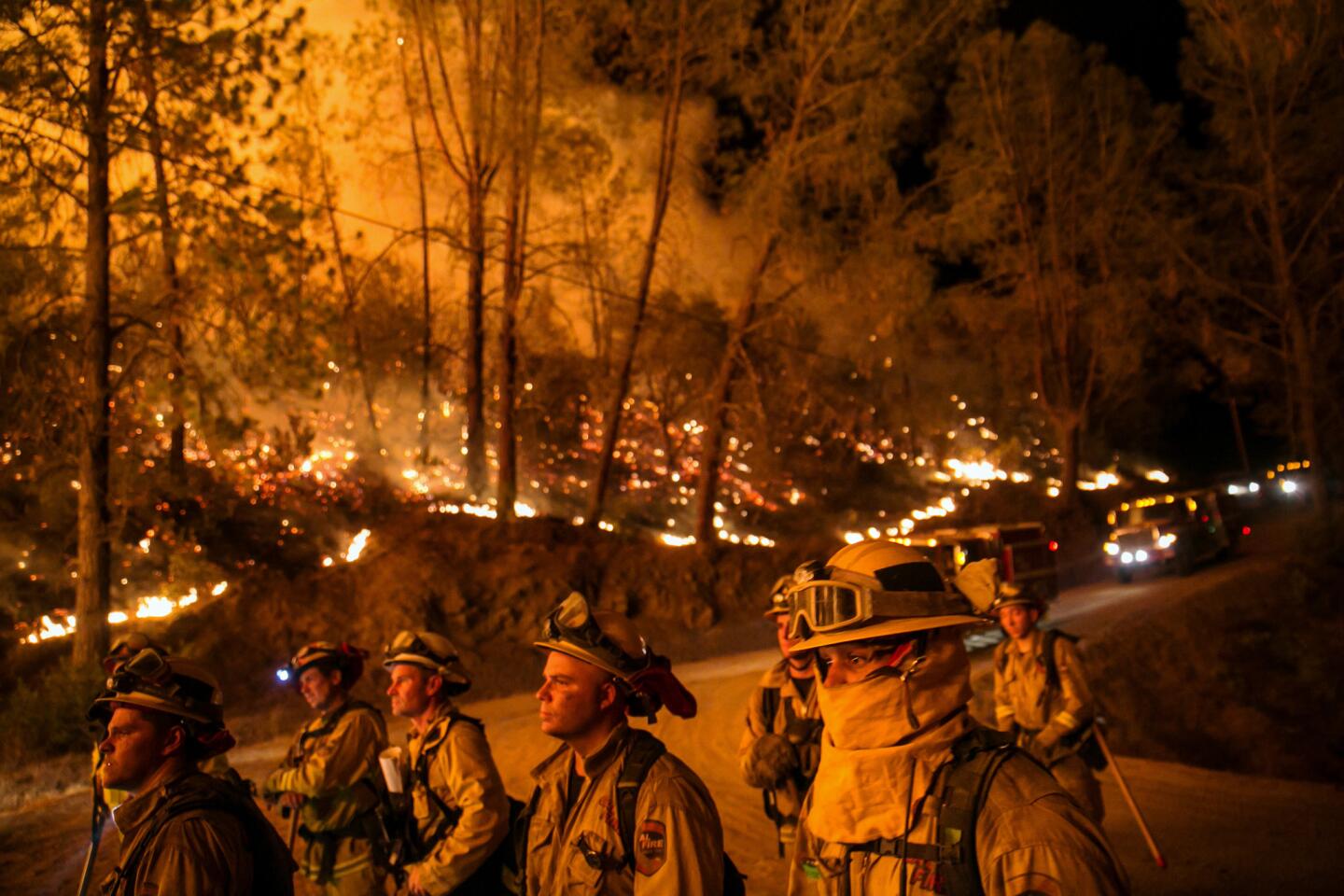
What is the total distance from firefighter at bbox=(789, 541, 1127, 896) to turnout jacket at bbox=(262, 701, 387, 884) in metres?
2.85

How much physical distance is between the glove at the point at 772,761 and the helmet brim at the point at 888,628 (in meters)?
2.52

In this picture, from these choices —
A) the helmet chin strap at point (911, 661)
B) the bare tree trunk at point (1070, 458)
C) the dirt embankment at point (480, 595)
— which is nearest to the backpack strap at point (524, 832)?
the helmet chin strap at point (911, 661)

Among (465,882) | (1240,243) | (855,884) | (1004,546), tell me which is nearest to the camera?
(855,884)

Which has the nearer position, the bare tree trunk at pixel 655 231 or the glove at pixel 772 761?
the glove at pixel 772 761

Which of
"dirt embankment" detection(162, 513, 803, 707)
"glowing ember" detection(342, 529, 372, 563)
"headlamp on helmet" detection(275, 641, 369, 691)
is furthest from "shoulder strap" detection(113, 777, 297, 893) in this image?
"glowing ember" detection(342, 529, 372, 563)

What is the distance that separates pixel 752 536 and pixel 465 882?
78.8ft

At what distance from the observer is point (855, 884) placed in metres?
2.19

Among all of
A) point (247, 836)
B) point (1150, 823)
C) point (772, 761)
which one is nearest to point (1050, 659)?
point (772, 761)

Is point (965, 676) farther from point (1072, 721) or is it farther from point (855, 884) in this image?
point (1072, 721)

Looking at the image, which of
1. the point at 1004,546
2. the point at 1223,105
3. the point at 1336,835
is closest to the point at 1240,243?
the point at 1223,105

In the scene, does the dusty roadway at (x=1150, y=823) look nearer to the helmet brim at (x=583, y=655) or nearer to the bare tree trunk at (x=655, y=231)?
the helmet brim at (x=583, y=655)

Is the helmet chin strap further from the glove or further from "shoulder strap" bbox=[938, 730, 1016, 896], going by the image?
the glove

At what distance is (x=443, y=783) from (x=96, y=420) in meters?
9.90

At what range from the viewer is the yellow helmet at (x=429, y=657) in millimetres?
4320
